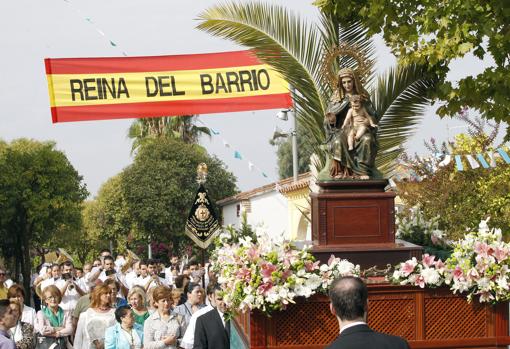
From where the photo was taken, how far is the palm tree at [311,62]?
12203 mm

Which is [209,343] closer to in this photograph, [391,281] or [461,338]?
[391,281]

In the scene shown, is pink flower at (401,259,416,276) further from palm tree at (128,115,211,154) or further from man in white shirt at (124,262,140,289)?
palm tree at (128,115,211,154)

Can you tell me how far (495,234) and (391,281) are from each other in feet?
3.42

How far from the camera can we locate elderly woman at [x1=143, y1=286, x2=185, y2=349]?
931 cm

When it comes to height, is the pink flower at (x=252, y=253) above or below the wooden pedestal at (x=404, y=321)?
above

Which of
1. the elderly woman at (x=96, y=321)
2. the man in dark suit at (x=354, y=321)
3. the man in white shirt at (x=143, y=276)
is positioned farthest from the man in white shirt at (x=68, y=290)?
the man in dark suit at (x=354, y=321)

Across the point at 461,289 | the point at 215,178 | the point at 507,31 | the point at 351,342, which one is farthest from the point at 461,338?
the point at 215,178

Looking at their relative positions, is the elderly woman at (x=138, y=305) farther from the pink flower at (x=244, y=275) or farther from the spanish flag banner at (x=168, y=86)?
the spanish flag banner at (x=168, y=86)

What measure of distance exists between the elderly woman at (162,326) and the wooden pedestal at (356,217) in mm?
1618

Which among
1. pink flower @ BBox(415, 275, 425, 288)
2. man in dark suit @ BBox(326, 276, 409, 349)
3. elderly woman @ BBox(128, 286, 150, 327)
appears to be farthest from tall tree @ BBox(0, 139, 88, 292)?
man in dark suit @ BBox(326, 276, 409, 349)

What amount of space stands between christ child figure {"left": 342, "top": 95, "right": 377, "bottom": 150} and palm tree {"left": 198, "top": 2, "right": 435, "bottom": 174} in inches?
78.8

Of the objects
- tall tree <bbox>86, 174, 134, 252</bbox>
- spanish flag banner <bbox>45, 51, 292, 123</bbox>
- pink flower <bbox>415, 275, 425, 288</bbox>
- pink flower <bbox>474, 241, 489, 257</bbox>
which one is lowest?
tall tree <bbox>86, 174, 134, 252</bbox>

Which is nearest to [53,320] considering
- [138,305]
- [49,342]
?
[49,342]

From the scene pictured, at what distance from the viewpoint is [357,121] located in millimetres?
9977
